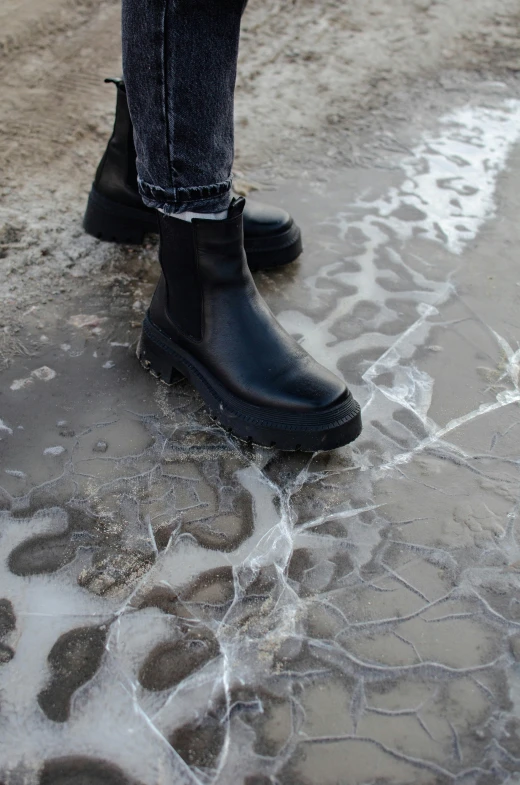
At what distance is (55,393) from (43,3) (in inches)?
72.8

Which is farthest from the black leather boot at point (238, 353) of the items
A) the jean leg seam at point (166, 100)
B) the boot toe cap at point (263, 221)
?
the boot toe cap at point (263, 221)

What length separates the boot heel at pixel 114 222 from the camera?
67.5 inches

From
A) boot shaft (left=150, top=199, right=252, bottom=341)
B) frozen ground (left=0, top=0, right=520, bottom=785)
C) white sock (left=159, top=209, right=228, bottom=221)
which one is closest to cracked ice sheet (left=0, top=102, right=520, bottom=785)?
frozen ground (left=0, top=0, right=520, bottom=785)

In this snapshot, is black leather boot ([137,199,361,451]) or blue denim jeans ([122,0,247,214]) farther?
black leather boot ([137,199,361,451])

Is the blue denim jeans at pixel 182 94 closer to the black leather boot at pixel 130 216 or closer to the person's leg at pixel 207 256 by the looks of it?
the person's leg at pixel 207 256

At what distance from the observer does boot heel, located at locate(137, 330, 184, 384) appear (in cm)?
138

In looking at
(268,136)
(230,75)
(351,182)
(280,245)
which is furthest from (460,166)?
(230,75)

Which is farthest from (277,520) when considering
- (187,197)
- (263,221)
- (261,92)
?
(261,92)

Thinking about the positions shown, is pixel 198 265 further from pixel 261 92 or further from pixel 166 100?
pixel 261 92

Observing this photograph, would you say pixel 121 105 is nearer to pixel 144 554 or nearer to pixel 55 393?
pixel 55 393

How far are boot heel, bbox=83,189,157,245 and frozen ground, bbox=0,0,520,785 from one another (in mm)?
37

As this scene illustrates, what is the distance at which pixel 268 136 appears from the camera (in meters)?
2.32

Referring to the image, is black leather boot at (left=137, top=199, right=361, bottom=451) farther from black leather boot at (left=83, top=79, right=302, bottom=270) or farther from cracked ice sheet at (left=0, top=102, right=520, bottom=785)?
black leather boot at (left=83, top=79, right=302, bottom=270)

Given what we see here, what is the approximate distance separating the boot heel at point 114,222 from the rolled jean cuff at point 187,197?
0.55 metres
